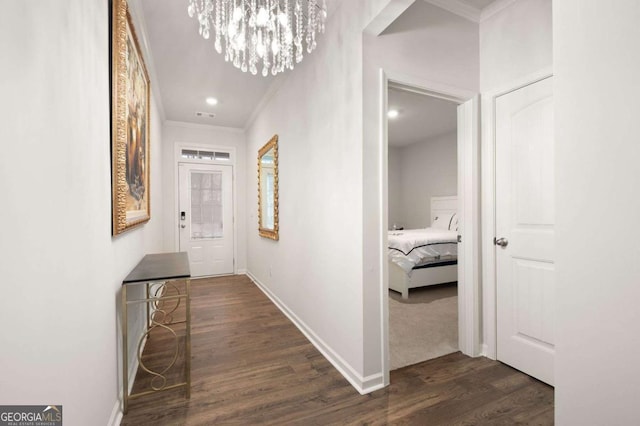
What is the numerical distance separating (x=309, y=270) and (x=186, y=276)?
1.16m

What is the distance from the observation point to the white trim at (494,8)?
2074 mm

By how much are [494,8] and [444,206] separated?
→ 4.62 meters

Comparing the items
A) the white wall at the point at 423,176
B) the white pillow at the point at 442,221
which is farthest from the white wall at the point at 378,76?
the white wall at the point at 423,176

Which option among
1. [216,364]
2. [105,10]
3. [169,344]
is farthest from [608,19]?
[169,344]

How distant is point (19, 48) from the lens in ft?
2.32

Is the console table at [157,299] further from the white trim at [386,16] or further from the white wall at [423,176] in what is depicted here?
the white wall at [423,176]

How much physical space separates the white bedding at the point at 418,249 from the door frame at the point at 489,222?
60.8 inches

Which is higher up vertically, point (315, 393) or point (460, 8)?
point (460, 8)

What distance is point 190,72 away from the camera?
322cm

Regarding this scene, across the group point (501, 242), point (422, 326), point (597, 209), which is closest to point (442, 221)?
point (422, 326)

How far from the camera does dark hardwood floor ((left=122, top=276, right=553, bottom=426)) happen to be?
1.60 metres

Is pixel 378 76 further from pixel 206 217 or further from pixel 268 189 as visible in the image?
pixel 206 217

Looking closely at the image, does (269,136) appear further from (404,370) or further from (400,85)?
(404,370)
